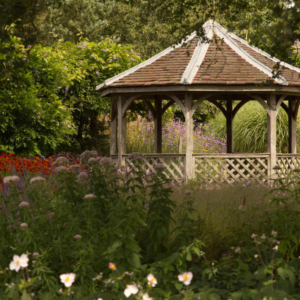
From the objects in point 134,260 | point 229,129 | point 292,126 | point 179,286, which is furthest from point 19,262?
point 292,126

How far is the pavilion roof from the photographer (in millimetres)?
11102

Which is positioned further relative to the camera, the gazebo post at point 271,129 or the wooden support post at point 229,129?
the wooden support post at point 229,129

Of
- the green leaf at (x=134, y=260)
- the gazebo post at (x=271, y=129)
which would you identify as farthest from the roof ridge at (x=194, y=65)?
the green leaf at (x=134, y=260)

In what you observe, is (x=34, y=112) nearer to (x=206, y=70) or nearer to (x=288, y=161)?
(x=206, y=70)

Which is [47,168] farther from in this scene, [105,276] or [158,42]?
[158,42]

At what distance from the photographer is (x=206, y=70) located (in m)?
11.1

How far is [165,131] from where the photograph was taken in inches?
690

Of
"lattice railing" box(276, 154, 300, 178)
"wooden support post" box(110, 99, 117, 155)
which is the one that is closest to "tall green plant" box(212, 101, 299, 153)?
"lattice railing" box(276, 154, 300, 178)

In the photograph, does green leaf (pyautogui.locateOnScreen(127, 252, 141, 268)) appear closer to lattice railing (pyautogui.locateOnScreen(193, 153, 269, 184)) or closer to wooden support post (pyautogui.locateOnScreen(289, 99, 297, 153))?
lattice railing (pyautogui.locateOnScreen(193, 153, 269, 184))

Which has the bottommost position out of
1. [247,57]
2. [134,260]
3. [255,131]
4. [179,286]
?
[179,286]

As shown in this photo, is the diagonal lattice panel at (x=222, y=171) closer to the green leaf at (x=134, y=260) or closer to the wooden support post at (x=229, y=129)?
the wooden support post at (x=229, y=129)

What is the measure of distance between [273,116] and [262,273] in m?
8.66

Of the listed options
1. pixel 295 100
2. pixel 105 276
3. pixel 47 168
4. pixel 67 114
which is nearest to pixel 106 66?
pixel 67 114

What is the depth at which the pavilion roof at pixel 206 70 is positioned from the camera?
36.4ft
